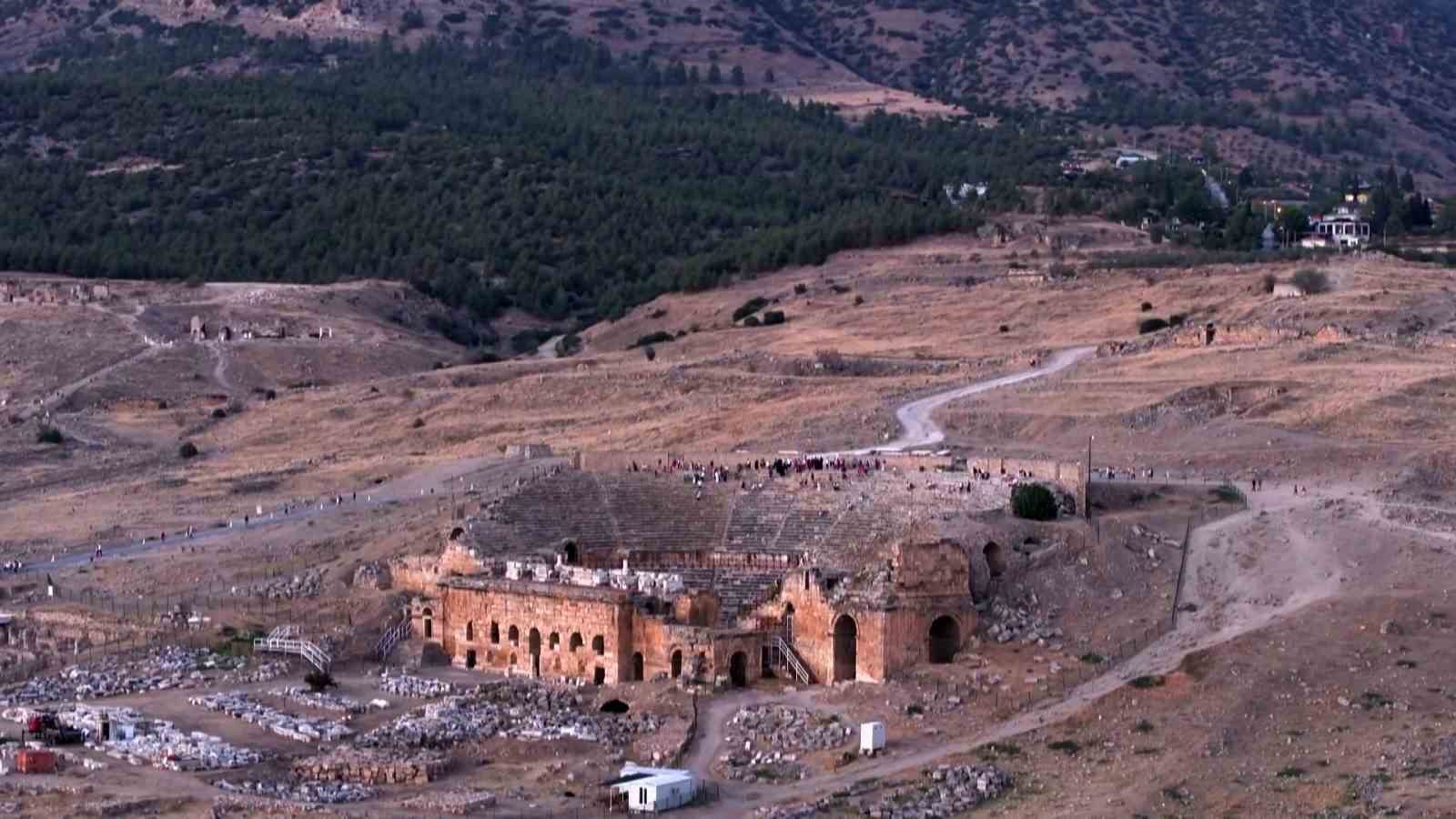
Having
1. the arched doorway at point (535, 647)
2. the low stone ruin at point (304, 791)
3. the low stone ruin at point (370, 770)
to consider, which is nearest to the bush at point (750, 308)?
the arched doorway at point (535, 647)

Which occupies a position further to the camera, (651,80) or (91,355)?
(651,80)

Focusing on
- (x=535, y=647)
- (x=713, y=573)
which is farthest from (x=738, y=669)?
(x=713, y=573)

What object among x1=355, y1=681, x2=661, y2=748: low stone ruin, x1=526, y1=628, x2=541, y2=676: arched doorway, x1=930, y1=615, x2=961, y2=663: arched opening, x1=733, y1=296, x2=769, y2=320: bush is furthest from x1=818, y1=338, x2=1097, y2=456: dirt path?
x1=733, y1=296, x2=769, y2=320: bush

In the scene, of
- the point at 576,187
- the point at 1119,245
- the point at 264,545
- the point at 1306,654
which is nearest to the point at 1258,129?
the point at 576,187

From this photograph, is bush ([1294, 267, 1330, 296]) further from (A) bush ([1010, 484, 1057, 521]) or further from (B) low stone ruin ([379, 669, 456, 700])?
(B) low stone ruin ([379, 669, 456, 700])

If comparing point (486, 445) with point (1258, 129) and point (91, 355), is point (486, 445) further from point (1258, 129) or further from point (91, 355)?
point (1258, 129)

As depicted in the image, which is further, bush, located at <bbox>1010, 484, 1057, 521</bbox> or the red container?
bush, located at <bbox>1010, 484, 1057, 521</bbox>
